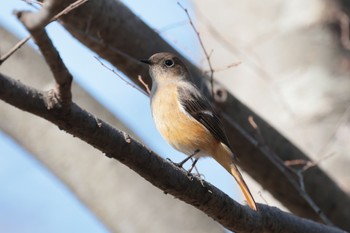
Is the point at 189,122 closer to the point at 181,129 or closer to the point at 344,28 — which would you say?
the point at 181,129

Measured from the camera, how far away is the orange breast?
4.45 meters

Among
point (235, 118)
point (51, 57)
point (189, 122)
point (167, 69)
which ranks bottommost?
point (51, 57)

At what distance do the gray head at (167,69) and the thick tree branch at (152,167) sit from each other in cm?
151

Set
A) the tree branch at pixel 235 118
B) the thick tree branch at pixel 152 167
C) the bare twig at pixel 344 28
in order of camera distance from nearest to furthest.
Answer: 1. the thick tree branch at pixel 152 167
2. the tree branch at pixel 235 118
3. the bare twig at pixel 344 28

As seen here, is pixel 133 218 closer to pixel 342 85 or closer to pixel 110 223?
pixel 110 223

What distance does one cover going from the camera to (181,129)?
177 inches

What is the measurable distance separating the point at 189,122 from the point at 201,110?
141 millimetres

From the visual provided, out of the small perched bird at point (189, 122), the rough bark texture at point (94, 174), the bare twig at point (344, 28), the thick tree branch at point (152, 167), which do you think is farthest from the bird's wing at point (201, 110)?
the bare twig at point (344, 28)

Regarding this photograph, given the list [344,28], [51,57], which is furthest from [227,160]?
[344,28]

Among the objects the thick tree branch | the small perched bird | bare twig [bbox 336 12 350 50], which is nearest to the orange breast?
the small perched bird

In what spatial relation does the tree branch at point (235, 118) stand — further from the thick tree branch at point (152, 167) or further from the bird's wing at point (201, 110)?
the thick tree branch at point (152, 167)

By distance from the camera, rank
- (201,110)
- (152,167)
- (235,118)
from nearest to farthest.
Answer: (152,167), (201,110), (235,118)

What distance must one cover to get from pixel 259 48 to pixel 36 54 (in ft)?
6.92

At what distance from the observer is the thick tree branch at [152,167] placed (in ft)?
8.54
